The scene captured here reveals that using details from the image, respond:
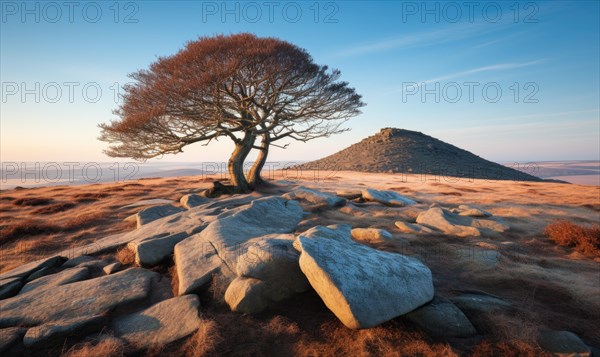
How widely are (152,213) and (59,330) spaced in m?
6.32

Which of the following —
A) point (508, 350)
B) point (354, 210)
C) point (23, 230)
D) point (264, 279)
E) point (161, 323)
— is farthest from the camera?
point (354, 210)

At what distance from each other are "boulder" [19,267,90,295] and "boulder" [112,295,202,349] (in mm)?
2111

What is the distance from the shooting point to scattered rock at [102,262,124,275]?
5986 millimetres

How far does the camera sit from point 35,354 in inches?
146

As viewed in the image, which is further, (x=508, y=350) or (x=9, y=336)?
(x=9, y=336)

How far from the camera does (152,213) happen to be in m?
9.87

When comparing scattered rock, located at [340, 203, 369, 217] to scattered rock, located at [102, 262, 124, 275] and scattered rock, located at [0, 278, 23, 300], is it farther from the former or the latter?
scattered rock, located at [0, 278, 23, 300]

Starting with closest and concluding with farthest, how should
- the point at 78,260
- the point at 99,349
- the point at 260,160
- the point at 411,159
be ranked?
the point at 99,349 < the point at 78,260 < the point at 260,160 < the point at 411,159

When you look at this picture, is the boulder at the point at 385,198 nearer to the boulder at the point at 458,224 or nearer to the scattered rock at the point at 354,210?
the scattered rock at the point at 354,210

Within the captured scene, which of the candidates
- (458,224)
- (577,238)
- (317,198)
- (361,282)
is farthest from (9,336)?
(577,238)

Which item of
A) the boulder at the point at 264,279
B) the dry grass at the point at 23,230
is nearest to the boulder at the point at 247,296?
the boulder at the point at 264,279

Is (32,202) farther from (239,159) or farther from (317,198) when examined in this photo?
(317,198)

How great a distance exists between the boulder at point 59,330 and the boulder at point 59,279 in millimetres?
1701

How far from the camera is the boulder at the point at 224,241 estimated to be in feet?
16.9
